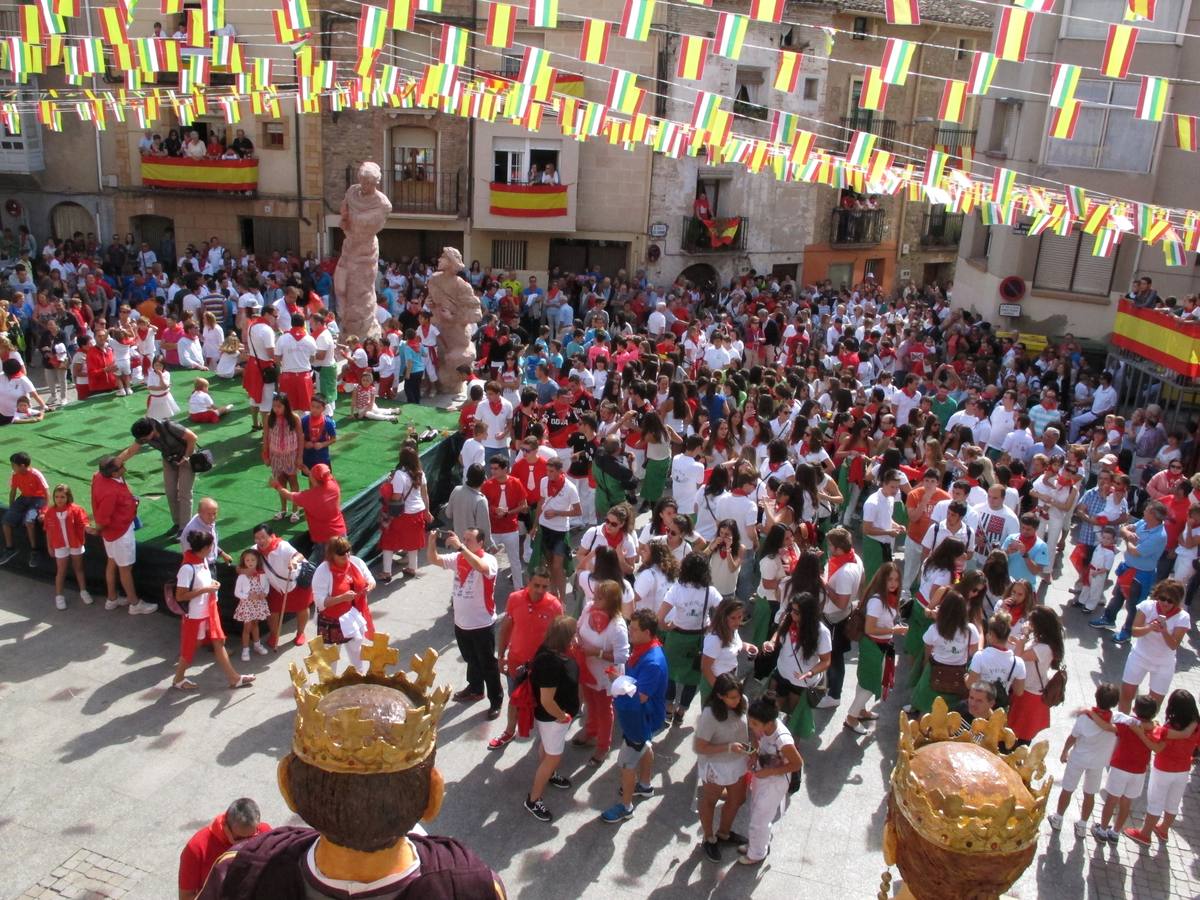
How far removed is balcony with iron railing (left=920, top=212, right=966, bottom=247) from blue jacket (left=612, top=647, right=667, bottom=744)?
29157mm

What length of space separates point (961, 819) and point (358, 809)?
1326 millimetres

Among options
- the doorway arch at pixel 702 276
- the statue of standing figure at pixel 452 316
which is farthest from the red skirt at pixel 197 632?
the doorway arch at pixel 702 276

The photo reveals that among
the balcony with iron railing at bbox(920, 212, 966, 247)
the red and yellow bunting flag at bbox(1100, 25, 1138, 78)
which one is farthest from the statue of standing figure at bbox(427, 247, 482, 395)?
the balcony with iron railing at bbox(920, 212, 966, 247)

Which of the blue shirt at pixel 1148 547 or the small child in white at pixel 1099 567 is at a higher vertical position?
the blue shirt at pixel 1148 547

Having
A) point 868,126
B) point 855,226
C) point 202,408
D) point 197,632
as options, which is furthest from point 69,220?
point 197,632

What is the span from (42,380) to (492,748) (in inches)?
531

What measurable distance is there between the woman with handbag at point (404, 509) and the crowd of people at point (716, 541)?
2 centimetres

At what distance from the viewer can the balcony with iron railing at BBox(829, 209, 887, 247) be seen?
3030cm

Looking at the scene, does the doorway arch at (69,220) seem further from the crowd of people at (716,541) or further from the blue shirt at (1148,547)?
the blue shirt at (1148,547)

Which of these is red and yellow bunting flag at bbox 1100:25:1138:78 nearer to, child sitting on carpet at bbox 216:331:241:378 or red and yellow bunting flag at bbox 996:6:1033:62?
red and yellow bunting flag at bbox 996:6:1033:62

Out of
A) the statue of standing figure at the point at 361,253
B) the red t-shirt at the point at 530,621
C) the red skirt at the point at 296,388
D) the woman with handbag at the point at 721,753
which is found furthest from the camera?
the statue of standing figure at the point at 361,253

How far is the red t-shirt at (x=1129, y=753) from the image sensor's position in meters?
6.62

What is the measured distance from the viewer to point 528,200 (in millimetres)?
25891

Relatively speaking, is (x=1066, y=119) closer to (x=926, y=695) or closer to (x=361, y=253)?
(x=926, y=695)
